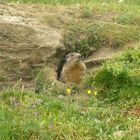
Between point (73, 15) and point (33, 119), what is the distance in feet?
13.6

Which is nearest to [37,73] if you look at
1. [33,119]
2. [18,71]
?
[18,71]

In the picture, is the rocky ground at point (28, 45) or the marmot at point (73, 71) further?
the marmot at point (73, 71)

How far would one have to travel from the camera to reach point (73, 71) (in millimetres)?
7918

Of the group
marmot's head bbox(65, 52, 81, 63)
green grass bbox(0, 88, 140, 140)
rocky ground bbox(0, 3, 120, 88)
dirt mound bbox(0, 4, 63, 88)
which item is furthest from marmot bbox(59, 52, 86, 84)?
green grass bbox(0, 88, 140, 140)

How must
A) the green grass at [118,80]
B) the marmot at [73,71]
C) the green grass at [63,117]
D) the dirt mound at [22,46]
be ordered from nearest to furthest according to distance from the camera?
1. the green grass at [63,117]
2. the green grass at [118,80]
3. the dirt mound at [22,46]
4. the marmot at [73,71]

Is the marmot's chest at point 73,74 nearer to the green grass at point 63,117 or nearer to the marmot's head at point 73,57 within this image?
the marmot's head at point 73,57

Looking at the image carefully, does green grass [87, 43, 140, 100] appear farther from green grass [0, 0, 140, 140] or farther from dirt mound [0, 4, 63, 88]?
dirt mound [0, 4, 63, 88]

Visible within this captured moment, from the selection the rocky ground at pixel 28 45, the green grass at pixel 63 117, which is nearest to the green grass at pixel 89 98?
the green grass at pixel 63 117

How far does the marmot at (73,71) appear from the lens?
7879mm

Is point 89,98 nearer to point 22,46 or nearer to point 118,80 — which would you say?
point 118,80

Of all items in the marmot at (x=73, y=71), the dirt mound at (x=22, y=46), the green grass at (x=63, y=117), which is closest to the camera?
the green grass at (x=63, y=117)

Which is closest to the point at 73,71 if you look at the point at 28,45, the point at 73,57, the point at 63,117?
the point at 73,57

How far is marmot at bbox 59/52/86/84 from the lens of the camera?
7.88 m

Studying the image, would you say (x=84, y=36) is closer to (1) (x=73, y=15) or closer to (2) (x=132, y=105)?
(1) (x=73, y=15)
